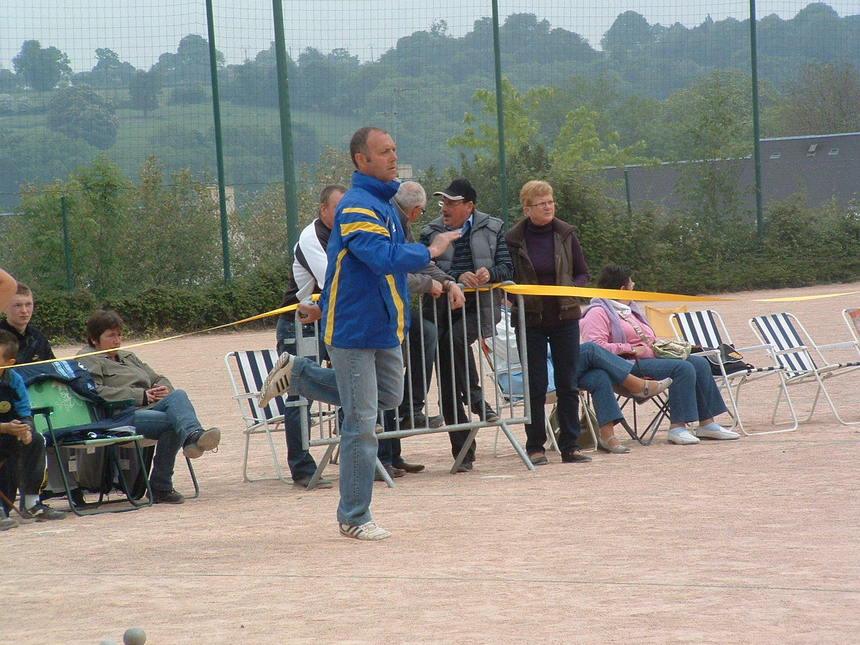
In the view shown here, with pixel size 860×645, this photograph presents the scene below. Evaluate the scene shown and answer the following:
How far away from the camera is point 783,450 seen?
8.18 meters

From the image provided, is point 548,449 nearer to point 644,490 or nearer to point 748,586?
point 644,490

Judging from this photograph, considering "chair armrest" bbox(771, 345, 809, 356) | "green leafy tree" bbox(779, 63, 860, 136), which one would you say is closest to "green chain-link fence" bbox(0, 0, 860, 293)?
"green leafy tree" bbox(779, 63, 860, 136)

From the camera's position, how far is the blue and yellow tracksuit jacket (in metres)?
5.82

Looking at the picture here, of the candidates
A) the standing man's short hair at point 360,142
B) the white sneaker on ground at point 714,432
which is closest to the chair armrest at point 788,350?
the white sneaker on ground at point 714,432

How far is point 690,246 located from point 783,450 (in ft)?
56.0

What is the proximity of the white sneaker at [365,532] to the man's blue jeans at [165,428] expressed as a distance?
199 cm

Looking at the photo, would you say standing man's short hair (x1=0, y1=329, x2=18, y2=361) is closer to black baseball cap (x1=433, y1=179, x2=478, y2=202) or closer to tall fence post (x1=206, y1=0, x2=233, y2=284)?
black baseball cap (x1=433, y1=179, x2=478, y2=202)

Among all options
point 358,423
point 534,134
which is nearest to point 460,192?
point 358,423

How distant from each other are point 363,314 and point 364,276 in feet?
0.60

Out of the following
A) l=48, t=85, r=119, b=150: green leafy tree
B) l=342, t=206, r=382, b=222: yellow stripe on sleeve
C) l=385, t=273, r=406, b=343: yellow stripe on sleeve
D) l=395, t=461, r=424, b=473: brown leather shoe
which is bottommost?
l=395, t=461, r=424, b=473: brown leather shoe

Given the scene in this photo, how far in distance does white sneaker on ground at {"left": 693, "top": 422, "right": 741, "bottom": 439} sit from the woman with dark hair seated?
356cm

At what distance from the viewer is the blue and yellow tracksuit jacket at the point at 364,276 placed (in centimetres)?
582

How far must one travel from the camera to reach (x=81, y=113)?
81.5ft

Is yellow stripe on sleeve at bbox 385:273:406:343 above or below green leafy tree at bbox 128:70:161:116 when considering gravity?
below
